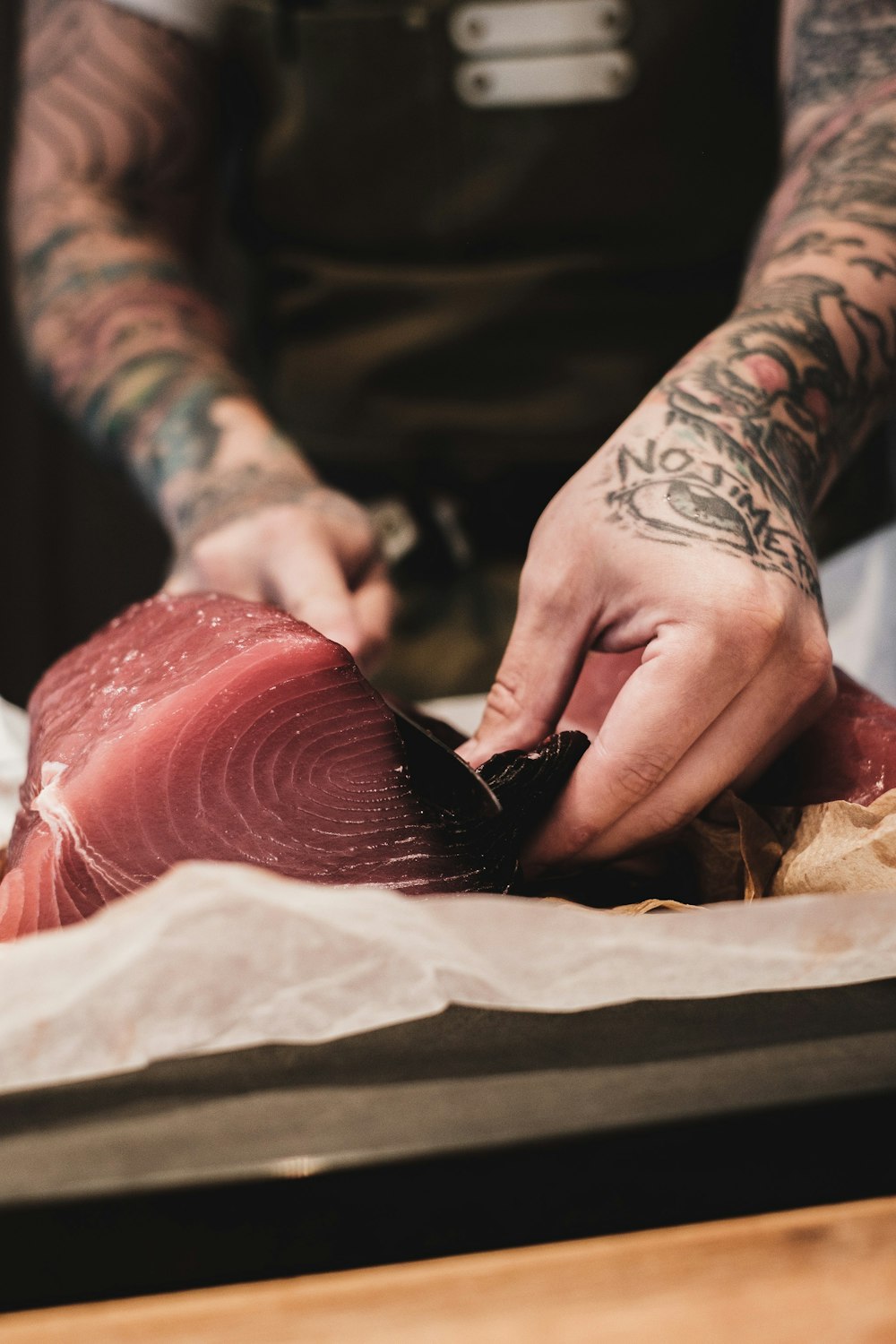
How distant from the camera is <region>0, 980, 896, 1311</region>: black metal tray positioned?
52 cm

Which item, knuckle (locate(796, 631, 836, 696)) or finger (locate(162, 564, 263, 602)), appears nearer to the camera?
knuckle (locate(796, 631, 836, 696))

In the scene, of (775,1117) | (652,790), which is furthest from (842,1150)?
(652,790)

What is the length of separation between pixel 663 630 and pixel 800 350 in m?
0.34

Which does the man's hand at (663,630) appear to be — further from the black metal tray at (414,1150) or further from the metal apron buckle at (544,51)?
the metal apron buckle at (544,51)

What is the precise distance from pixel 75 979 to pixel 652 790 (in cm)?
39

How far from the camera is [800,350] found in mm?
894

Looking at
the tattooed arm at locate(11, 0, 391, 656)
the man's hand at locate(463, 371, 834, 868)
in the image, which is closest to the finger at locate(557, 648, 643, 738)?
the man's hand at locate(463, 371, 834, 868)

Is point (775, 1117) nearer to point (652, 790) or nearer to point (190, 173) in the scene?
point (652, 790)

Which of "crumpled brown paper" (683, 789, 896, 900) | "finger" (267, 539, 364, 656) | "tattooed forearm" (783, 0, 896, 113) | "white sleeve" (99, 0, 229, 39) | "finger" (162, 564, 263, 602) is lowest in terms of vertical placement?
"crumpled brown paper" (683, 789, 896, 900)

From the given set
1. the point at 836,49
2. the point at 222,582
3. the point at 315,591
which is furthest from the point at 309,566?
the point at 836,49

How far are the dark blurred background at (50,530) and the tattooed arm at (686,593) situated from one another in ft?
6.11

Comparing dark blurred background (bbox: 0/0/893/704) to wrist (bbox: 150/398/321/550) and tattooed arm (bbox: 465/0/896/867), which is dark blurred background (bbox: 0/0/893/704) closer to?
wrist (bbox: 150/398/321/550)

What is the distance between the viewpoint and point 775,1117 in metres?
0.56

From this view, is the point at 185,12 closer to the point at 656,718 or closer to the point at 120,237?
the point at 120,237
